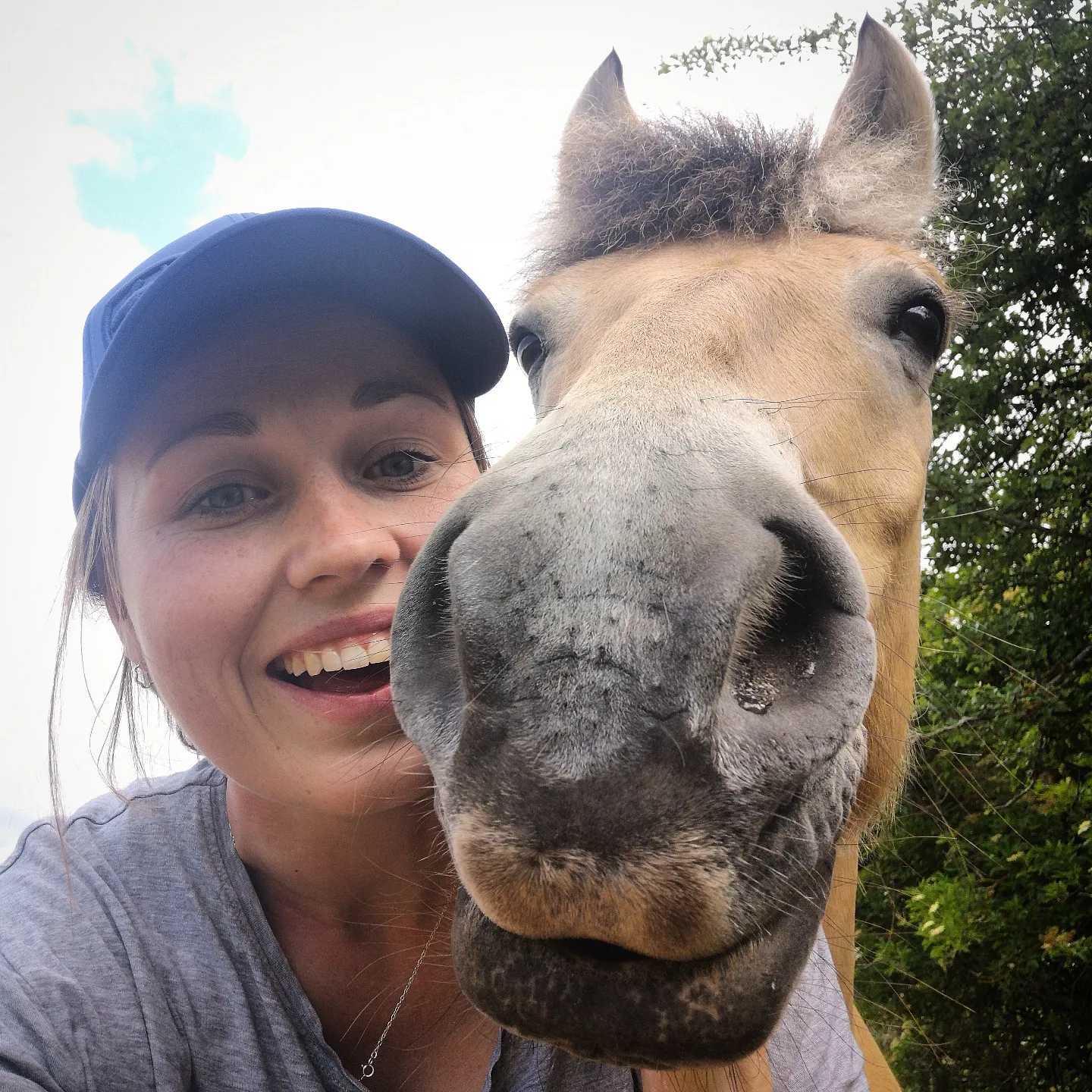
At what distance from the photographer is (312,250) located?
185 cm

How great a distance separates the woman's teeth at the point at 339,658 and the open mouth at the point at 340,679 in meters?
0.02

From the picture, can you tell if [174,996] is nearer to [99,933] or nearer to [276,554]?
[99,933]

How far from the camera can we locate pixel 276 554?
1.69 meters

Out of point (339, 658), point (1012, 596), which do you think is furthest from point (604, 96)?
point (1012, 596)

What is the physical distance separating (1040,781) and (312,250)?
5.23 meters

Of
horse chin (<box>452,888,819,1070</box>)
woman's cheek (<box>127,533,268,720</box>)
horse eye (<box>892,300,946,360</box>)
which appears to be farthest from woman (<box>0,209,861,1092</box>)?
horse eye (<box>892,300,946,360</box>)

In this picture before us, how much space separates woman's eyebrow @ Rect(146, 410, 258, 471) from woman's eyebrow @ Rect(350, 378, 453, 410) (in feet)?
0.76

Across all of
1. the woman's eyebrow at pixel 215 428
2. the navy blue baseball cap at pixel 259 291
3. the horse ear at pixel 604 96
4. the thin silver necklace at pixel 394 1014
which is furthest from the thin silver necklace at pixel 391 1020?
the horse ear at pixel 604 96

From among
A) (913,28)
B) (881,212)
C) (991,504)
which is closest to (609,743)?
(881,212)

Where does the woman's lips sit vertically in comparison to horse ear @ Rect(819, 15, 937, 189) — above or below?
below

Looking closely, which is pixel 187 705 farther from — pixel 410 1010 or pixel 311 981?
pixel 410 1010

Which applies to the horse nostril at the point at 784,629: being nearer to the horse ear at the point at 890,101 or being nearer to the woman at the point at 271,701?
the woman at the point at 271,701

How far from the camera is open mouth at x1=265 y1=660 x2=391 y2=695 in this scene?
1717 mm

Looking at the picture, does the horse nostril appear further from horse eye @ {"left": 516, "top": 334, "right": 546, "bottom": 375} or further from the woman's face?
horse eye @ {"left": 516, "top": 334, "right": 546, "bottom": 375}
